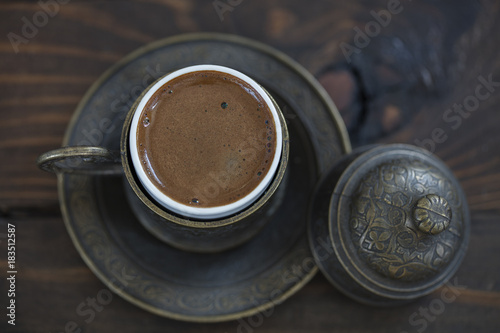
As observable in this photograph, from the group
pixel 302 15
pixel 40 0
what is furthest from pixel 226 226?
pixel 40 0

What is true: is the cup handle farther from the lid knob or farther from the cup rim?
the lid knob

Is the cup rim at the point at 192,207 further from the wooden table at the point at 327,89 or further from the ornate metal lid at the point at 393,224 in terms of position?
the wooden table at the point at 327,89

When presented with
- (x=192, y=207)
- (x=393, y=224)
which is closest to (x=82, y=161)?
(x=192, y=207)

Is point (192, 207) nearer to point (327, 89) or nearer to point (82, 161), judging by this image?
point (82, 161)

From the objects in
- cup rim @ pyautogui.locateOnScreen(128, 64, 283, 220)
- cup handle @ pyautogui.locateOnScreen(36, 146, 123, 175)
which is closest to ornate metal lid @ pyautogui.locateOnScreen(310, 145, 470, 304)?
cup rim @ pyautogui.locateOnScreen(128, 64, 283, 220)

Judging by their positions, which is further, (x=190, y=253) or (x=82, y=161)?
(x=190, y=253)

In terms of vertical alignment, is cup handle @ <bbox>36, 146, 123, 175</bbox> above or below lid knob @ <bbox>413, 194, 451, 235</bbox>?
above
